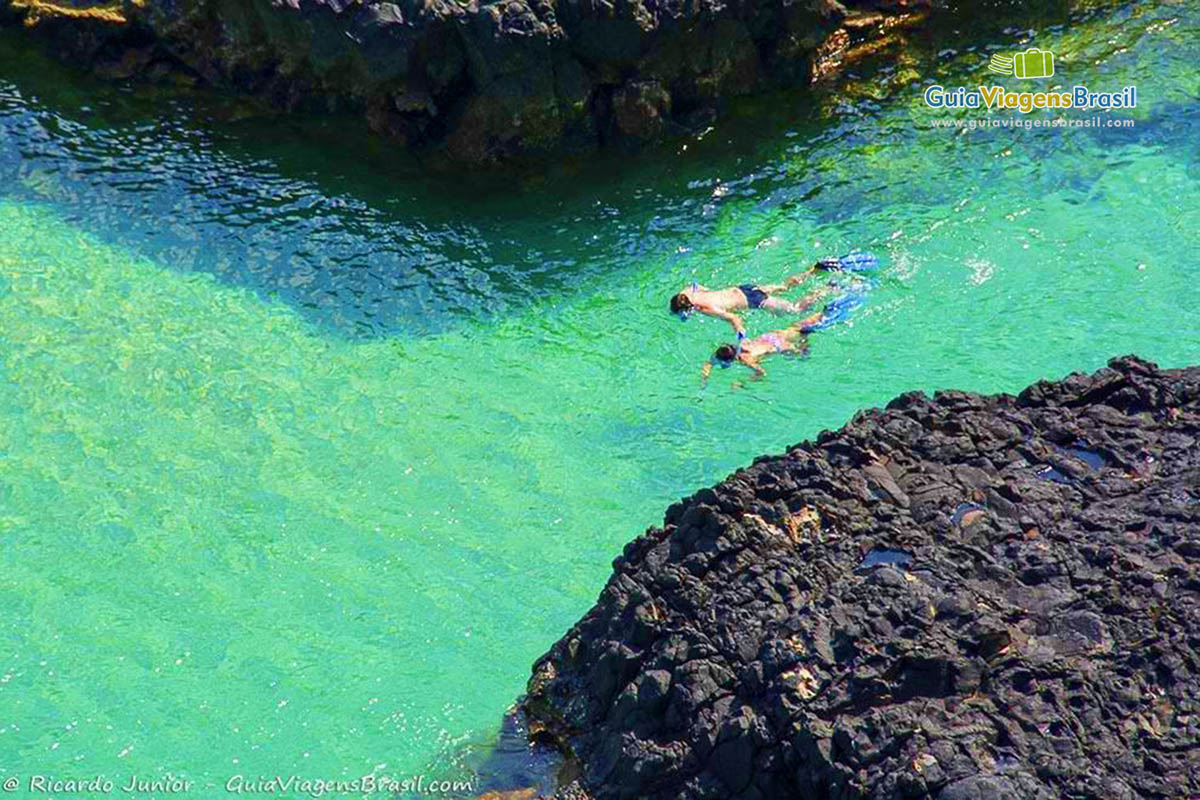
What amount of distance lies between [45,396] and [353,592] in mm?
3799

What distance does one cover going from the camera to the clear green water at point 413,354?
9641 millimetres

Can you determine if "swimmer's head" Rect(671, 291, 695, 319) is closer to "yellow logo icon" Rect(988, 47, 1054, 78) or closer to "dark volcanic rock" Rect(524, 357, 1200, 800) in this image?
"dark volcanic rock" Rect(524, 357, 1200, 800)

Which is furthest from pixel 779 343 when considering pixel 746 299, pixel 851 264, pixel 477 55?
pixel 477 55

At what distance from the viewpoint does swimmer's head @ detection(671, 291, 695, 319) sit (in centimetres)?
1284

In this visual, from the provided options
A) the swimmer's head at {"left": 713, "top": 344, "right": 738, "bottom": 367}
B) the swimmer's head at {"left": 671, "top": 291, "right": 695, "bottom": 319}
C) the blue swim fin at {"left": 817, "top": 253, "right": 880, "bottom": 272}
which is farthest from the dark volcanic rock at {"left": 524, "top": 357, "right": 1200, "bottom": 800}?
the blue swim fin at {"left": 817, "top": 253, "right": 880, "bottom": 272}

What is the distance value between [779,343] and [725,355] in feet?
1.87

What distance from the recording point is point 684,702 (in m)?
7.23

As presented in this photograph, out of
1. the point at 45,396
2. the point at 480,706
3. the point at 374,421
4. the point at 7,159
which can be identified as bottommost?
the point at 480,706

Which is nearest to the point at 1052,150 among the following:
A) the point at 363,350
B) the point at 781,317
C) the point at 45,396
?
the point at 781,317

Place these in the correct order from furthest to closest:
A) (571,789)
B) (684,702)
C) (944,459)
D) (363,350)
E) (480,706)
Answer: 1. (363,350)
2. (480,706)
3. (944,459)
4. (571,789)
5. (684,702)

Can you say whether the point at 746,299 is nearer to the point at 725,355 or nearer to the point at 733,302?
the point at 733,302

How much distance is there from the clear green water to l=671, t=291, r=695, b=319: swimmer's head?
0.49 feet

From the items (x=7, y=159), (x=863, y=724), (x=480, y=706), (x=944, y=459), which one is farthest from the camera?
(x=7, y=159)

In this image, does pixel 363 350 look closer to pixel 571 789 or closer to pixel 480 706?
pixel 480 706
